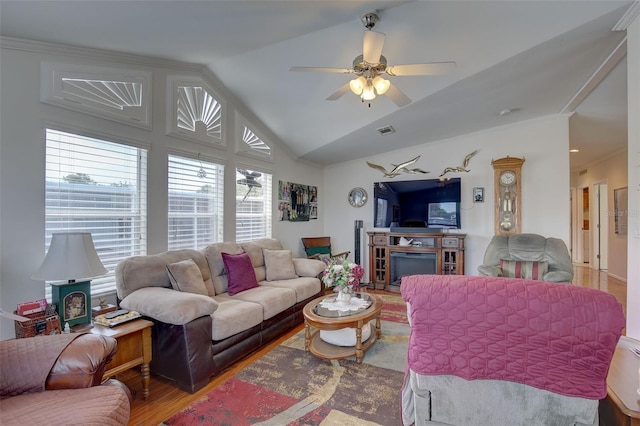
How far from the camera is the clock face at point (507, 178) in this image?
4648 mm

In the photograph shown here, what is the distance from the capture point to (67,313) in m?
2.00

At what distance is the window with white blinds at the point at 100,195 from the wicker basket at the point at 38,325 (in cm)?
52

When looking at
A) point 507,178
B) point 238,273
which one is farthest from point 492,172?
point 238,273

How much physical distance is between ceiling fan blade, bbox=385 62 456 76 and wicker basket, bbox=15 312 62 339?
2.95 meters

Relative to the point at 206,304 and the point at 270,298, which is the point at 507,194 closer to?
the point at 270,298

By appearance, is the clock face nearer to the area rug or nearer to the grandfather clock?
the grandfather clock

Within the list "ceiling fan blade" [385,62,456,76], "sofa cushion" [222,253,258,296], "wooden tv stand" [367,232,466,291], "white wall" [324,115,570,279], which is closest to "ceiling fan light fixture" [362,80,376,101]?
"ceiling fan blade" [385,62,456,76]

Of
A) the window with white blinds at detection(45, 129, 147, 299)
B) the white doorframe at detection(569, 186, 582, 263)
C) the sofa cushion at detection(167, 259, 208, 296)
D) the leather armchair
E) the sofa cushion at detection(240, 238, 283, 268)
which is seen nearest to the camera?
the leather armchair

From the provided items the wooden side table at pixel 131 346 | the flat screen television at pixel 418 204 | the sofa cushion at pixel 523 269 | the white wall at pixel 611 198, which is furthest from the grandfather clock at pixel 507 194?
the wooden side table at pixel 131 346

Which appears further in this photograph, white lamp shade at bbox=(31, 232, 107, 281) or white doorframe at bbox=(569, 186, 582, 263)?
white doorframe at bbox=(569, 186, 582, 263)

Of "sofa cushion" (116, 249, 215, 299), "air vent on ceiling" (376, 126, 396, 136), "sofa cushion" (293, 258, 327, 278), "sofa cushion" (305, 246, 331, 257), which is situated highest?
"air vent on ceiling" (376, 126, 396, 136)

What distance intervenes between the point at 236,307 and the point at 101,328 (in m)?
1.01

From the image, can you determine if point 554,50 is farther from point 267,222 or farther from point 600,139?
point 267,222

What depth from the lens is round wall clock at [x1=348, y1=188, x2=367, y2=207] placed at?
19.2 feet
